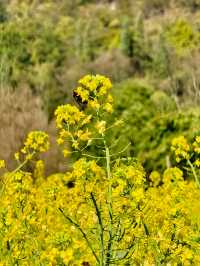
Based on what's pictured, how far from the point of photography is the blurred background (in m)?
20.5

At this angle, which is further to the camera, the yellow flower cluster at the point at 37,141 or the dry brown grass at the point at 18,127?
the dry brown grass at the point at 18,127

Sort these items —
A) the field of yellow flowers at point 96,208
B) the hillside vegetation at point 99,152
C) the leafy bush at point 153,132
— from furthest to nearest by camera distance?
the leafy bush at point 153,132 < the hillside vegetation at point 99,152 < the field of yellow flowers at point 96,208

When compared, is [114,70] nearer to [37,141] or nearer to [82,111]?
[37,141]

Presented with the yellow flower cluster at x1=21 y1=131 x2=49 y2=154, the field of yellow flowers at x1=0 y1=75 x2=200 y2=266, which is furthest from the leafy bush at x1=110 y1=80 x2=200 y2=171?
the field of yellow flowers at x1=0 y1=75 x2=200 y2=266

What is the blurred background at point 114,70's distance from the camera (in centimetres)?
2048

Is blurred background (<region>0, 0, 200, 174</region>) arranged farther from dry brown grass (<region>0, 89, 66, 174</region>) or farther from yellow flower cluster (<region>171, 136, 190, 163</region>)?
yellow flower cluster (<region>171, 136, 190, 163</region>)

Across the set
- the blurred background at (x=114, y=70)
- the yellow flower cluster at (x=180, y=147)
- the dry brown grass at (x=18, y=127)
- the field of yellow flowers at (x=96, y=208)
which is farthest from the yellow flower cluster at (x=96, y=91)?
the dry brown grass at (x=18, y=127)

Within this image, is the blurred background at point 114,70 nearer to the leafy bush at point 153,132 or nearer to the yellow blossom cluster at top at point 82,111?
the leafy bush at point 153,132

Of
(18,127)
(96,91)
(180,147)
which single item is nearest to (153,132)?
(18,127)

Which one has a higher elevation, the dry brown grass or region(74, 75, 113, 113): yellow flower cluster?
the dry brown grass

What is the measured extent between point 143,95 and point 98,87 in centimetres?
2305

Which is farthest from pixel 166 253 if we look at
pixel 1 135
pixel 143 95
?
pixel 143 95

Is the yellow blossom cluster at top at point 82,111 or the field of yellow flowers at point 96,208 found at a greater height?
the yellow blossom cluster at top at point 82,111

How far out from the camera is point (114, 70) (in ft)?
173
